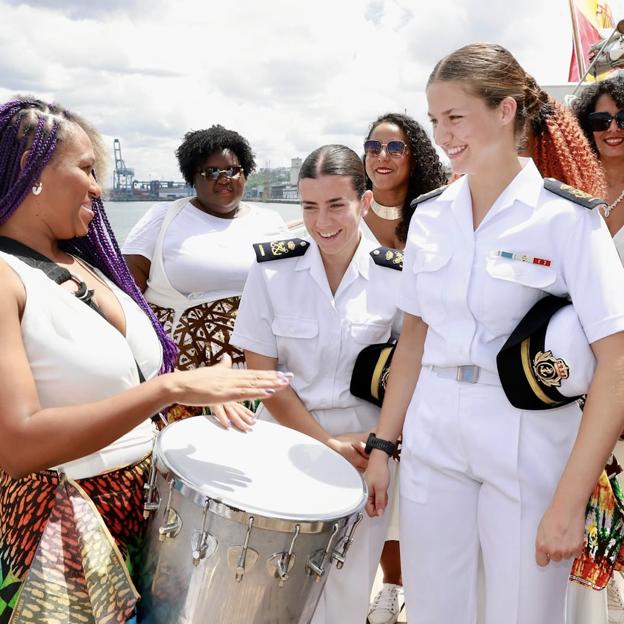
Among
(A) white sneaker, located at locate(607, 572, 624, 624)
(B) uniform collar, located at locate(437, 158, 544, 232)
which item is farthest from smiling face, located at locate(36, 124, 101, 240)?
(A) white sneaker, located at locate(607, 572, 624, 624)

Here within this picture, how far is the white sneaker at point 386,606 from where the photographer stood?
3090 mm

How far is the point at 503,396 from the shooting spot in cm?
186

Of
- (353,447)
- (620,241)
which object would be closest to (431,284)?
(353,447)

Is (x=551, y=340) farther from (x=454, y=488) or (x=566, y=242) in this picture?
(x=454, y=488)

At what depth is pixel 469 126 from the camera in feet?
6.09

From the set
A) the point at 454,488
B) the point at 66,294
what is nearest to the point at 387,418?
the point at 454,488

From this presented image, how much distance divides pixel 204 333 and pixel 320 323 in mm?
963

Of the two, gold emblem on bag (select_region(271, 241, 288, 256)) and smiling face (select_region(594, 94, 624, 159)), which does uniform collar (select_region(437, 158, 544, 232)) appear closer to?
gold emblem on bag (select_region(271, 241, 288, 256))

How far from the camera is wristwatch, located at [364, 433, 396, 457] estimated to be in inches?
87.5

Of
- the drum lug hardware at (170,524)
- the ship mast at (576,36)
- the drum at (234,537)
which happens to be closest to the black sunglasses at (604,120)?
the drum at (234,537)

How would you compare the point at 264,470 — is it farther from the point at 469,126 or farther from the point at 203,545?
the point at 469,126

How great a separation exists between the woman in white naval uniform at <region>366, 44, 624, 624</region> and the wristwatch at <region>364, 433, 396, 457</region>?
166mm

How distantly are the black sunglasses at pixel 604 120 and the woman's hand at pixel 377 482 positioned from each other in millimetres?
1850

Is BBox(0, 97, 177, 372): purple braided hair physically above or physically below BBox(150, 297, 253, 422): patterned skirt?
above
